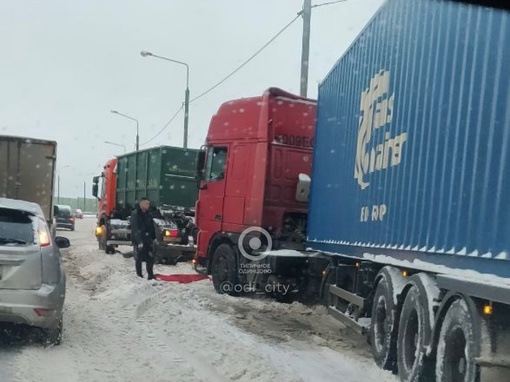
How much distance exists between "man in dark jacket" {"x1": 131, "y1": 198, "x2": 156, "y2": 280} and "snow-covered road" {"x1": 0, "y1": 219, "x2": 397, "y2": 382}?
3.05 ft

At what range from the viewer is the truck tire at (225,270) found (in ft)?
37.3

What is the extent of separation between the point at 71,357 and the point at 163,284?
5.49m

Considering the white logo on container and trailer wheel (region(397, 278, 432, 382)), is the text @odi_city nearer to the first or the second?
the white logo on container

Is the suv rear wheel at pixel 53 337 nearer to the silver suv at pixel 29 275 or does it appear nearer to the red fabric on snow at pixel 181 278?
the silver suv at pixel 29 275

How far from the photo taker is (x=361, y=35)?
27.2 ft

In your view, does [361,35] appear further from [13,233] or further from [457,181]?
[13,233]

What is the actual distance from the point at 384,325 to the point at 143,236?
6.94 metres

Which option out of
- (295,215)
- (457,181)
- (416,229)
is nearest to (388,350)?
(416,229)

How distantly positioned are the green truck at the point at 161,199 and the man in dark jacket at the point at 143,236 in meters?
2.75

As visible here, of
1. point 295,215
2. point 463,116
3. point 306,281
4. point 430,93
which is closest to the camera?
point 463,116

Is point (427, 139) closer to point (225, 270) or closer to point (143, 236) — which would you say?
point (225, 270)

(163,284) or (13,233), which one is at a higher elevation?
(13,233)

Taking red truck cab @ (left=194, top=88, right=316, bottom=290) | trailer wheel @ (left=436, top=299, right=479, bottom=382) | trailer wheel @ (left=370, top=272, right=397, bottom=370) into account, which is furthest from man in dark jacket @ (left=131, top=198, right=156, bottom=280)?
trailer wheel @ (left=436, top=299, right=479, bottom=382)

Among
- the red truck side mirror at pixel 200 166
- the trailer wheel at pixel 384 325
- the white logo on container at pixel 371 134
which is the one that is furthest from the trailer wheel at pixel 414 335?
the red truck side mirror at pixel 200 166
